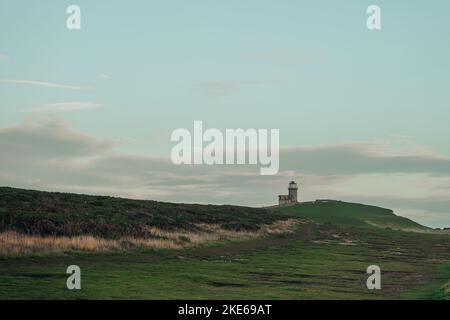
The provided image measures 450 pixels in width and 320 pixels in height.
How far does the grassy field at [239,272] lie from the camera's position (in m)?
26.9

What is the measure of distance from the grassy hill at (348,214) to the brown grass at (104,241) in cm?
4797

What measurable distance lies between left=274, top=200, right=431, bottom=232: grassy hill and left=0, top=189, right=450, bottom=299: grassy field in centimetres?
4691

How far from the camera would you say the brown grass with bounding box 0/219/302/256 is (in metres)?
38.6

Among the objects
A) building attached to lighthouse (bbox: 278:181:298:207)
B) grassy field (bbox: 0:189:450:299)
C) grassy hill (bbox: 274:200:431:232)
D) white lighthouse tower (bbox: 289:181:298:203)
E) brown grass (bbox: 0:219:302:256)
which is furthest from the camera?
white lighthouse tower (bbox: 289:181:298:203)

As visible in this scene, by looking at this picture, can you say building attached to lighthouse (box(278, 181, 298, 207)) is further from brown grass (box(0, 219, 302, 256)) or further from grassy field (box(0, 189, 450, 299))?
brown grass (box(0, 219, 302, 256))

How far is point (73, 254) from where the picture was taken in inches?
1548

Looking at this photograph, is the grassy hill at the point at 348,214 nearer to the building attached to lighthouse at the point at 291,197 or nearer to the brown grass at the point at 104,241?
the building attached to lighthouse at the point at 291,197

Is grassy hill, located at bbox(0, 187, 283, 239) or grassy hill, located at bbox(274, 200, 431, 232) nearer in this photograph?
grassy hill, located at bbox(0, 187, 283, 239)

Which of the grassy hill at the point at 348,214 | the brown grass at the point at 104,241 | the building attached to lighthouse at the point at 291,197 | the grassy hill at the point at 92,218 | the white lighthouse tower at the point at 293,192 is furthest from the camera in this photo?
the white lighthouse tower at the point at 293,192

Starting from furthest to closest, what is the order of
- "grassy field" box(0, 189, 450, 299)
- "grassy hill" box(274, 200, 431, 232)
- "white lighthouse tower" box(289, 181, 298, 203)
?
1. "white lighthouse tower" box(289, 181, 298, 203)
2. "grassy hill" box(274, 200, 431, 232)
3. "grassy field" box(0, 189, 450, 299)

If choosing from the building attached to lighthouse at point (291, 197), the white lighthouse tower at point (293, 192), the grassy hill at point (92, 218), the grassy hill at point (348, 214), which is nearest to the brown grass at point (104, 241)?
the grassy hill at point (92, 218)

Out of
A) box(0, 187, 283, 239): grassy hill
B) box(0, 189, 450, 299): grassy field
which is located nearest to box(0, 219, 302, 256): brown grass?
box(0, 189, 450, 299): grassy field

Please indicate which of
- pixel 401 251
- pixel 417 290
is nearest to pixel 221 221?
pixel 401 251
